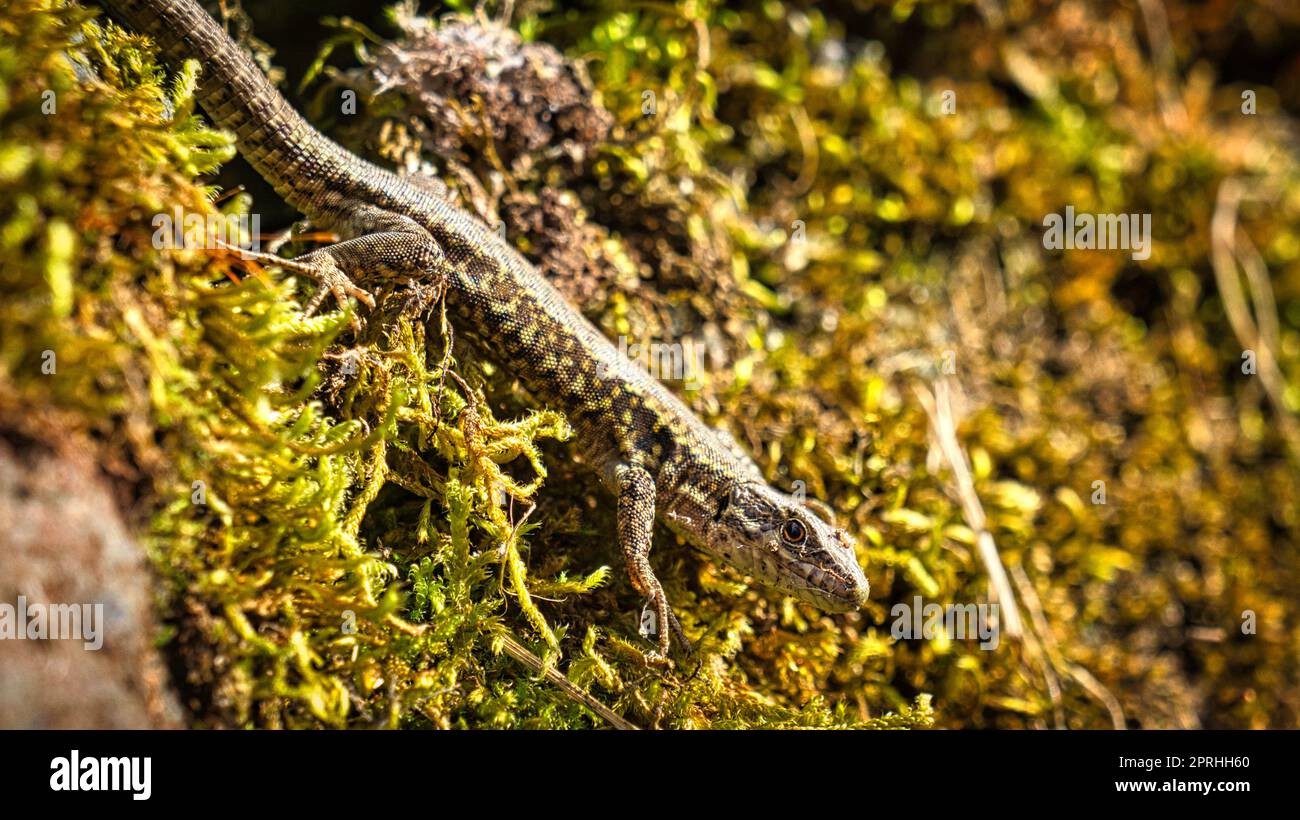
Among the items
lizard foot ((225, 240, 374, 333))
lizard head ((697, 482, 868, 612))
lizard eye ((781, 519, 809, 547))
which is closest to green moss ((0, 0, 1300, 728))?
lizard foot ((225, 240, 374, 333))

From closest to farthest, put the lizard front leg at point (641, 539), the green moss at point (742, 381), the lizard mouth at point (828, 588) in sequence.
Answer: the green moss at point (742, 381) < the lizard front leg at point (641, 539) < the lizard mouth at point (828, 588)

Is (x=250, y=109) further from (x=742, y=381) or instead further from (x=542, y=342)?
(x=742, y=381)

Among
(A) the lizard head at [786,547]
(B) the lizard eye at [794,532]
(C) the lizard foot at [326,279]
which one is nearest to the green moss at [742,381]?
(C) the lizard foot at [326,279]

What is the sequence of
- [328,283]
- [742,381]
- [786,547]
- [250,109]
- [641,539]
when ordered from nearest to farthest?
[328,283] → [250,109] → [641,539] → [786,547] → [742,381]

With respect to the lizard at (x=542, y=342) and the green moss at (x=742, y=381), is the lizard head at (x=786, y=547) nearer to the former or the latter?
the lizard at (x=542, y=342)

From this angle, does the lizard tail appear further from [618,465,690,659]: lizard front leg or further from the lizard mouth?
the lizard mouth

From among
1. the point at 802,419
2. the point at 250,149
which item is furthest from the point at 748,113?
the point at 250,149

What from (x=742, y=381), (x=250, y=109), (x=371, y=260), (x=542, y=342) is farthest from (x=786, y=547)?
(x=250, y=109)
